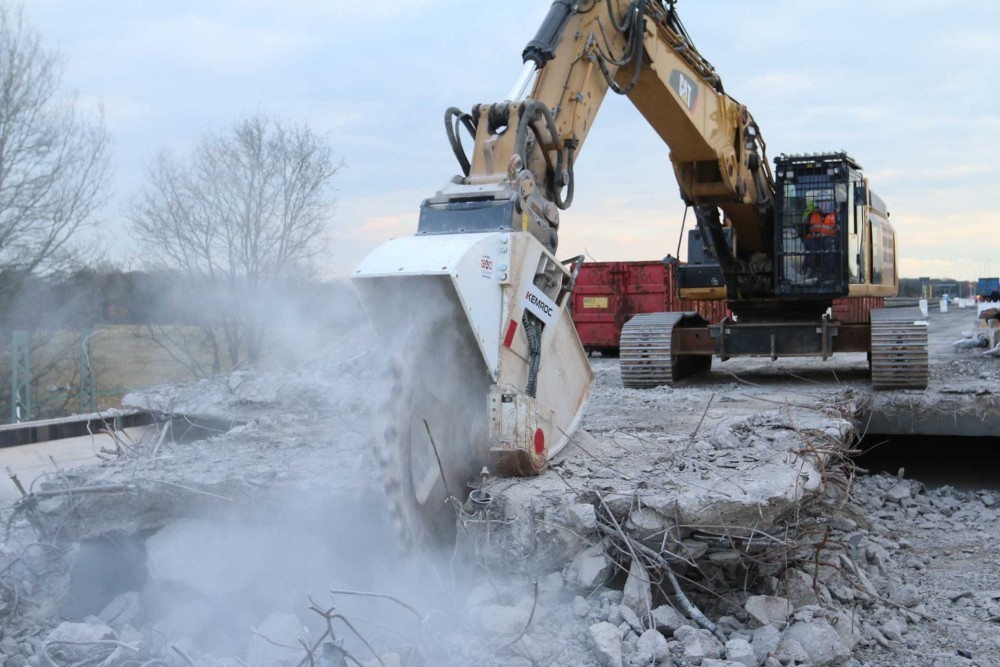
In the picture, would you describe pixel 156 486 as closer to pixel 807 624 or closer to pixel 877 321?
pixel 807 624

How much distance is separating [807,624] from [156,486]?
11.5 ft

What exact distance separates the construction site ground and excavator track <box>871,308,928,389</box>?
4.86ft

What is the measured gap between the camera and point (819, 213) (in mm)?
8875

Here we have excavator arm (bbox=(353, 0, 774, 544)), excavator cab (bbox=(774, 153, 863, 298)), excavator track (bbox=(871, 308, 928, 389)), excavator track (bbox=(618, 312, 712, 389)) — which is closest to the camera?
excavator arm (bbox=(353, 0, 774, 544))

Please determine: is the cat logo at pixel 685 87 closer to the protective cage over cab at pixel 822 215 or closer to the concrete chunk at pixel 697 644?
the protective cage over cab at pixel 822 215

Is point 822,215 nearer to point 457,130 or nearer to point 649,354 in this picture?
point 649,354

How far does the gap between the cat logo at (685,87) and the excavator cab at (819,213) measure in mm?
1938

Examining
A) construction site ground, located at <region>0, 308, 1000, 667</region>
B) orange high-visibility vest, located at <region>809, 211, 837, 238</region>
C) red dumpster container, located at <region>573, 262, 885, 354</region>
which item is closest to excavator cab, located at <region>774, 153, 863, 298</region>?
orange high-visibility vest, located at <region>809, 211, 837, 238</region>

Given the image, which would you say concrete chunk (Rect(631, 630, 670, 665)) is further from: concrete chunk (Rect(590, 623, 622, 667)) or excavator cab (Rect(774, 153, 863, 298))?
excavator cab (Rect(774, 153, 863, 298))

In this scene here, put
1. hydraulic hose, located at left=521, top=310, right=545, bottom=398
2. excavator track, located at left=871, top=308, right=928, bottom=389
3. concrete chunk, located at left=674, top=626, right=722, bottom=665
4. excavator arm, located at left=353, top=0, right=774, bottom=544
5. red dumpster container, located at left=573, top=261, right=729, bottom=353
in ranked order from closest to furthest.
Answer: concrete chunk, located at left=674, top=626, right=722, bottom=665 < excavator arm, located at left=353, top=0, right=774, bottom=544 < hydraulic hose, located at left=521, top=310, right=545, bottom=398 < excavator track, located at left=871, top=308, right=928, bottom=389 < red dumpster container, located at left=573, top=261, right=729, bottom=353

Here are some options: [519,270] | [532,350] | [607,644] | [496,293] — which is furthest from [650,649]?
[519,270]

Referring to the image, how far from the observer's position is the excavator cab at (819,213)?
8844 millimetres

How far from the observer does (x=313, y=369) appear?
9.92m

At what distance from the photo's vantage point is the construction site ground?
12.9ft
